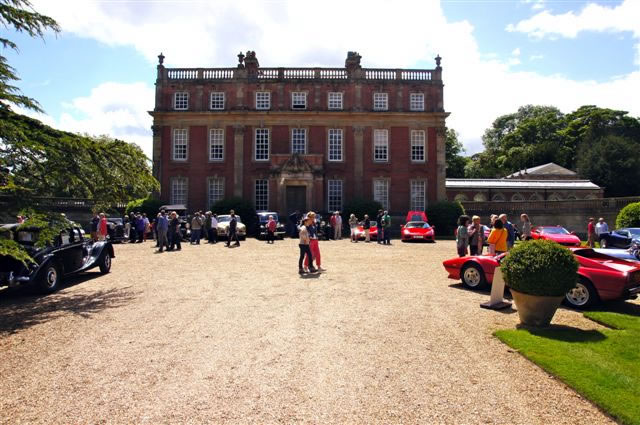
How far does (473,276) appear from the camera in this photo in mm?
11547

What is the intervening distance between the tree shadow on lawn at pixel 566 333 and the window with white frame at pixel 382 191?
29194 millimetres

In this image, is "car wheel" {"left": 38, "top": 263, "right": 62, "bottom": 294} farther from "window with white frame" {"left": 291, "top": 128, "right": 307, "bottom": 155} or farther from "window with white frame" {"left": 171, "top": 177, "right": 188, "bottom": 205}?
"window with white frame" {"left": 291, "top": 128, "right": 307, "bottom": 155}

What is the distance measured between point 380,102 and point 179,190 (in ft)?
57.2

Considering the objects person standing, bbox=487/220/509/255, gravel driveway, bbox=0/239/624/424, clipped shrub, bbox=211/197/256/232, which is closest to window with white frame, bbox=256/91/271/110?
clipped shrub, bbox=211/197/256/232

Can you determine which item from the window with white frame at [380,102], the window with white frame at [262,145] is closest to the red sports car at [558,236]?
the window with white frame at [380,102]

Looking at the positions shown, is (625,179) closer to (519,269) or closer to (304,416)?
(519,269)

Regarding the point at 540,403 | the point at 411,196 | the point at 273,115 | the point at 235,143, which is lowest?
the point at 540,403

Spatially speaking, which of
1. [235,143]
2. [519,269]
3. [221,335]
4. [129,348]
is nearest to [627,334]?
[519,269]

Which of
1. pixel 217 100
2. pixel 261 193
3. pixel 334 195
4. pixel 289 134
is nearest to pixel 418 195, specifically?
pixel 334 195

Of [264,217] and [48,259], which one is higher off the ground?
[264,217]

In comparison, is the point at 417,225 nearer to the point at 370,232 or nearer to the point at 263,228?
the point at 370,232

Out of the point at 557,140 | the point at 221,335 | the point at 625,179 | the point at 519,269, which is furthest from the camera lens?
Answer: the point at 557,140

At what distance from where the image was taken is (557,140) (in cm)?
7025

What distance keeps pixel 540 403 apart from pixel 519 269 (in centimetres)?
331
